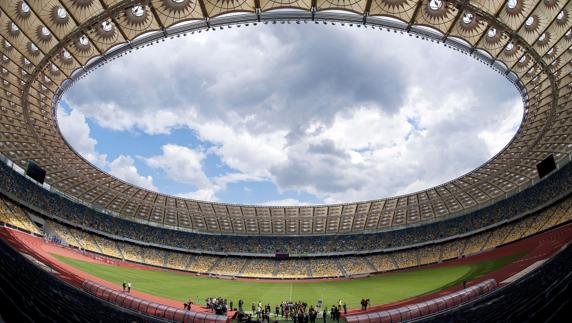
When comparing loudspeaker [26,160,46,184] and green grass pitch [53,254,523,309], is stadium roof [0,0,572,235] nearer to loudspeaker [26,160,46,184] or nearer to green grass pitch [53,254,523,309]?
loudspeaker [26,160,46,184]

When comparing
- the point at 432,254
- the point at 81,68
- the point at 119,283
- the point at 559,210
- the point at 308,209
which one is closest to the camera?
the point at 81,68

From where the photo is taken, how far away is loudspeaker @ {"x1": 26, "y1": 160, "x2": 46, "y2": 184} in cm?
4900

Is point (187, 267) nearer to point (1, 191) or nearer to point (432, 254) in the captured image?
point (1, 191)

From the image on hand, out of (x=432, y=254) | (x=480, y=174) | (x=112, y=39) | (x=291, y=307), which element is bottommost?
(x=291, y=307)

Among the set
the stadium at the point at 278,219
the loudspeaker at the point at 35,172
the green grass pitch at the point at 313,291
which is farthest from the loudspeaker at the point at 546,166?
the loudspeaker at the point at 35,172

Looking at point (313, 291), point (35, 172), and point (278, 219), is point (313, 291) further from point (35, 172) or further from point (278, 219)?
point (35, 172)

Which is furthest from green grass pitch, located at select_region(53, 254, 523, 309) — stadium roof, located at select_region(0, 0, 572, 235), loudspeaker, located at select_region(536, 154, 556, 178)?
stadium roof, located at select_region(0, 0, 572, 235)

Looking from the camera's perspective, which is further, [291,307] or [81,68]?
[81,68]

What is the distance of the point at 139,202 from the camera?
62.6 meters

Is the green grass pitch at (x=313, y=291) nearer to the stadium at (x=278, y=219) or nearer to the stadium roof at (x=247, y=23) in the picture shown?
the stadium at (x=278, y=219)

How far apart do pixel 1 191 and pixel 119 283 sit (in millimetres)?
22277

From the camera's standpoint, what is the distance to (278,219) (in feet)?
220

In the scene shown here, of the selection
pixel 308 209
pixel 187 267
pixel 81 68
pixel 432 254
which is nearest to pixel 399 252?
pixel 432 254

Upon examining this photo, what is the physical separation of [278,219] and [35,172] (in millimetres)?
40719
